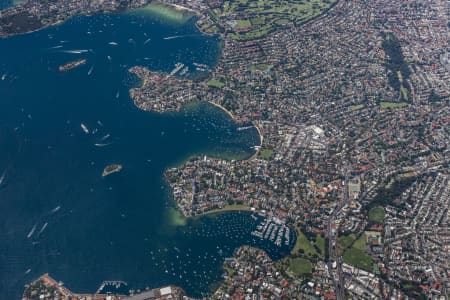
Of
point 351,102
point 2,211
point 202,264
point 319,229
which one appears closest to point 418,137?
point 351,102

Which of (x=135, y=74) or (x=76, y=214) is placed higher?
(x=135, y=74)

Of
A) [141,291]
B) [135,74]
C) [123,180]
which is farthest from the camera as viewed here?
[135,74]

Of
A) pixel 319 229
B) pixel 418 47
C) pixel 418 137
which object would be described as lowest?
pixel 319 229

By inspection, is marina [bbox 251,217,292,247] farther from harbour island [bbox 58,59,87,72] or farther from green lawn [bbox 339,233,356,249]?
harbour island [bbox 58,59,87,72]

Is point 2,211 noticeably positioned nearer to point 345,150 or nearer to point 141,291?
point 141,291

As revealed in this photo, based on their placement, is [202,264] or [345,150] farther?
[345,150]

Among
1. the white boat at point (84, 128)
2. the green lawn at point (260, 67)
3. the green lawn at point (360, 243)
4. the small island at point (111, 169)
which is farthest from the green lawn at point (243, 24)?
the green lawn at point (360, 243)

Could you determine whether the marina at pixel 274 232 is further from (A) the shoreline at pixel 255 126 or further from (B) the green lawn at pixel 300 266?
(A) the shoreline at pixel 255 126

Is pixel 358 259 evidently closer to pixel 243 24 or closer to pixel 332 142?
pixel 332 142
